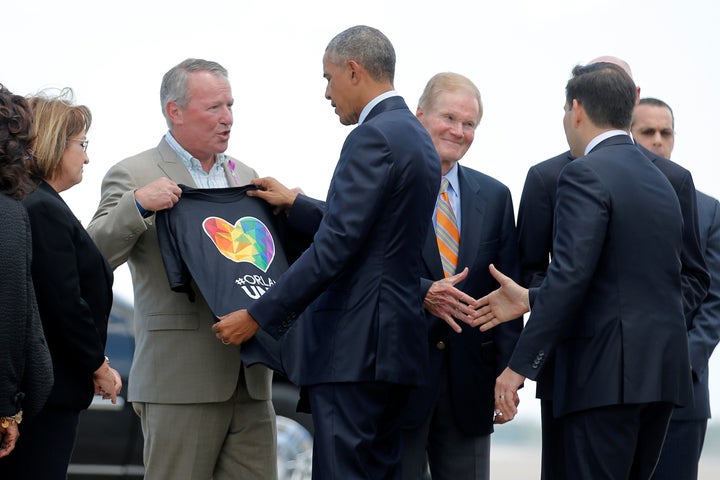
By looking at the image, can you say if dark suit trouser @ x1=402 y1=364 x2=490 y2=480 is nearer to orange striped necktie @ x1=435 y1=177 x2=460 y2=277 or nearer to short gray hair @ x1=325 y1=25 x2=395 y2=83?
orange striped necktie @ x1=435 y1=177 x2=460 y2=277

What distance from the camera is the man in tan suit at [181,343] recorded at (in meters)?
4.19

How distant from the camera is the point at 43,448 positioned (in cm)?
351

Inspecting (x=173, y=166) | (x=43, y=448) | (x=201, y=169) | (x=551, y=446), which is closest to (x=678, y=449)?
(x=551, y=446)

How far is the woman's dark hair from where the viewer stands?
319cm

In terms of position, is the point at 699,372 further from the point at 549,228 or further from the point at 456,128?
the point at 456,128

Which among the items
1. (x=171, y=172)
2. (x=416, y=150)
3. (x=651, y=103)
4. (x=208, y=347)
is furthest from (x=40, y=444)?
(x=651, y=103)

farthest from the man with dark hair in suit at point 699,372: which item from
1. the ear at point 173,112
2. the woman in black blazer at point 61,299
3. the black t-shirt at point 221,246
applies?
the woman in black blazer at point 61,299

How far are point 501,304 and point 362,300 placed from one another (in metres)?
0.62

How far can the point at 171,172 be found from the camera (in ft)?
14.3

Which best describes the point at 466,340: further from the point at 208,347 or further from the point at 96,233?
the point at 96,233

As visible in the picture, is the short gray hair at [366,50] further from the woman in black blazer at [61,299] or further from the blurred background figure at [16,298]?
the blurred background figure at [16,298]

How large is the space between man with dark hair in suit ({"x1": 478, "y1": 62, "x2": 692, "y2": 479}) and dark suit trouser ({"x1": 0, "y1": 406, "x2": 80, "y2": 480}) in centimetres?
152

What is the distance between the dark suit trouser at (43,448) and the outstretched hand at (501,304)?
150 cm

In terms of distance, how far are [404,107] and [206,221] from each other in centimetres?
87
